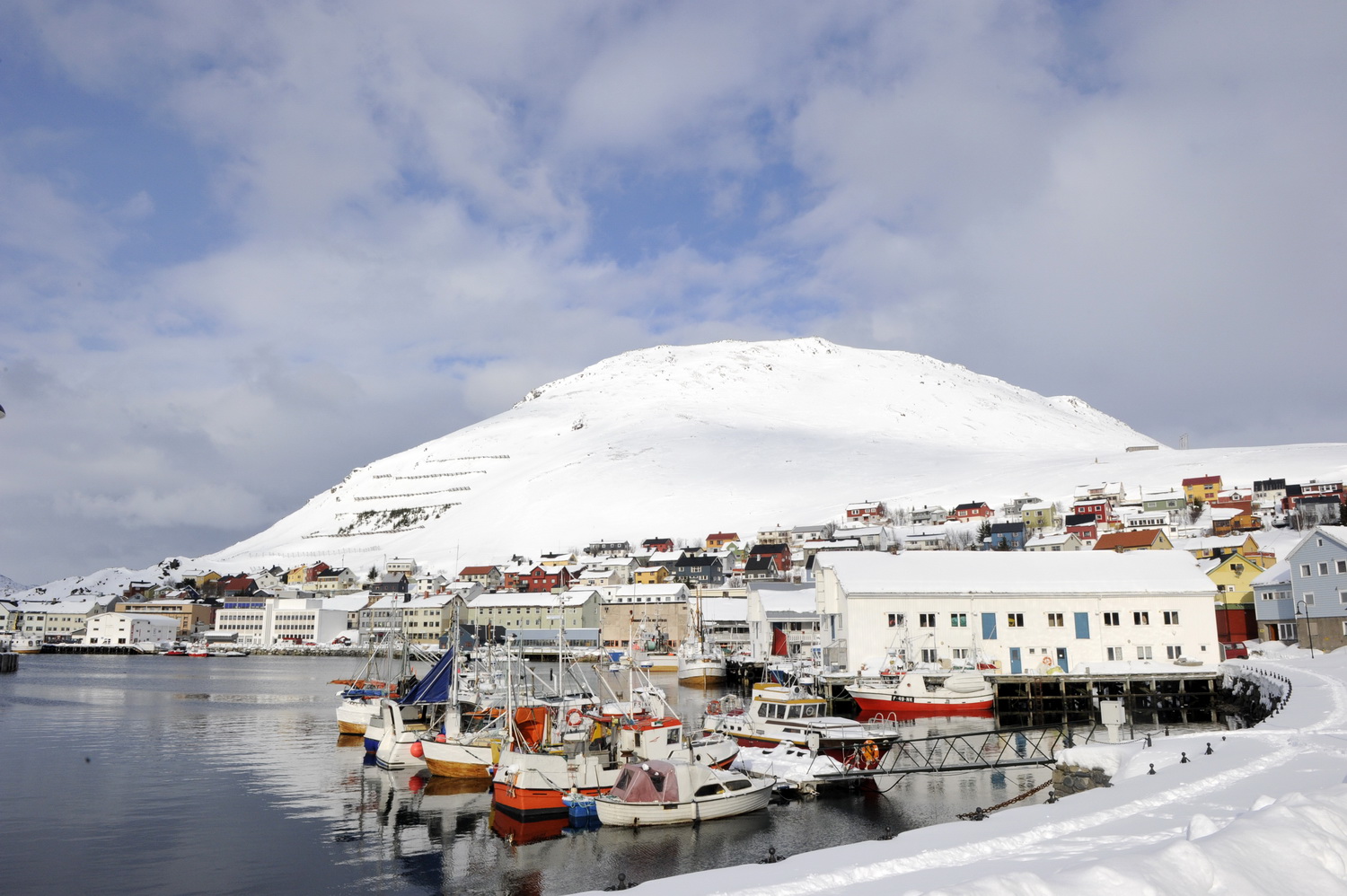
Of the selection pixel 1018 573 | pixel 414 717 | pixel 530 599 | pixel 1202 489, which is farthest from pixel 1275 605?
pixel 1202 489

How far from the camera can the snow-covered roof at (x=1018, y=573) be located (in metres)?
54.6

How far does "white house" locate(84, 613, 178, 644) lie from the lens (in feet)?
493

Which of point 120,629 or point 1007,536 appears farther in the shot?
point 1007,536

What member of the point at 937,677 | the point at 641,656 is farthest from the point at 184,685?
the point at 937,677

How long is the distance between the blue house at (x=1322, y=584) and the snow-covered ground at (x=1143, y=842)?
1581 inches

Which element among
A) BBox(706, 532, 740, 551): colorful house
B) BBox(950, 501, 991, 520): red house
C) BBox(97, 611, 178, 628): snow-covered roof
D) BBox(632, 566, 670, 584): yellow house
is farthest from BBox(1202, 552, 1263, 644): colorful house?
BBox(97, 611, 178, 628): snow-covered roof

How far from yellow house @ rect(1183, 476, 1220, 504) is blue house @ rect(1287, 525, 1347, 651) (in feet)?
373

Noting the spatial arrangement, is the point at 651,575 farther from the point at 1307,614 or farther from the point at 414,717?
the point at 414,717

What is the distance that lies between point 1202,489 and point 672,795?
171781 mm

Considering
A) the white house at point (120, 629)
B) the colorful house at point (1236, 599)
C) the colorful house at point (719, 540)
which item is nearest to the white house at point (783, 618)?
the colorful house at point (1236, 599)

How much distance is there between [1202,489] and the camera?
6604 inches

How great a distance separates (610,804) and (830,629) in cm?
3483

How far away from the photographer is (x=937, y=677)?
49.6 m

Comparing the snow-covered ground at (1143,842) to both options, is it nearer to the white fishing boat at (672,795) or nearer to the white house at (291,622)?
the white fishing boat at (672,795)
